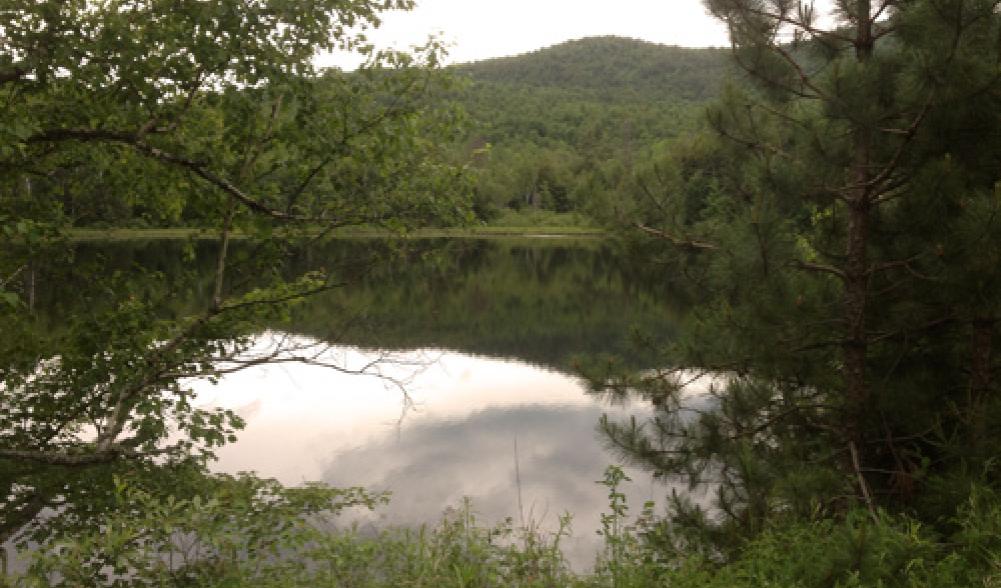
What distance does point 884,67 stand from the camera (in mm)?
4844

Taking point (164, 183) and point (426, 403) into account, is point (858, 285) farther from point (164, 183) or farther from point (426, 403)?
point (426, 403)

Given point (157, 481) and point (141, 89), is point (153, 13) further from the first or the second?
point (157, 481)

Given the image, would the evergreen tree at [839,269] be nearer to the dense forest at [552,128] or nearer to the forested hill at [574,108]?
the dense forest at [552,128]

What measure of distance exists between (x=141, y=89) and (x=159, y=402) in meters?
2.13

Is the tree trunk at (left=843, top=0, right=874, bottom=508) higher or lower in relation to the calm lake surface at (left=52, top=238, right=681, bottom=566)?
higher

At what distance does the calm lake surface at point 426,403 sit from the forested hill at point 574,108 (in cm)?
3681

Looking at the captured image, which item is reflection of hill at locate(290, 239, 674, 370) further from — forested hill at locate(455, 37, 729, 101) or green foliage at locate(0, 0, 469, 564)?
forested hill at locate(455, 37, 729, 101)

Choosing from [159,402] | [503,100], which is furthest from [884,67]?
[503,100]

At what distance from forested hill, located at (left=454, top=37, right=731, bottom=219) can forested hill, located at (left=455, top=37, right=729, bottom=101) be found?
24cm

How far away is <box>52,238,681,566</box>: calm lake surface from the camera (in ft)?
20.9

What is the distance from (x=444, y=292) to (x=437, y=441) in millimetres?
20242

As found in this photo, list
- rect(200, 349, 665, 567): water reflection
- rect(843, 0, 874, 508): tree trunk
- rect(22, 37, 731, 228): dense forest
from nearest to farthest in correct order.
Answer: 1. rect(843, 0, 874, 508): tree trunk
2. rect(22, 37, 731, 228): dense forest
3. rect(200, 349, 665, 567): water reflection

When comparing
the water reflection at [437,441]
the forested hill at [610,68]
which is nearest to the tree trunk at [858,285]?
the water reflection at [437,441]

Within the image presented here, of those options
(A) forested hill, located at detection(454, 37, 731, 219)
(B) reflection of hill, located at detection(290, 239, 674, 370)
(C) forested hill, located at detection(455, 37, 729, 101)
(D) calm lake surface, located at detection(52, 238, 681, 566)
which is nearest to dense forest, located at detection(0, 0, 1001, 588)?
(D) calm lake surface, located at detection(52, 238, 681, 566)
